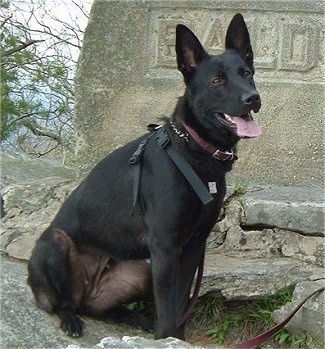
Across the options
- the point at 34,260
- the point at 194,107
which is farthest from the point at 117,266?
the point at 194,107

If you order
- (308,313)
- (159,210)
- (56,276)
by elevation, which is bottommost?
(308,313)

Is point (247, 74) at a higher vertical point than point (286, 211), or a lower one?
higher

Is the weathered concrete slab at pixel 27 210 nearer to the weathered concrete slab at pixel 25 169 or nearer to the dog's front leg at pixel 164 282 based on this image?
the weathered concrete slab at pixel 25 169

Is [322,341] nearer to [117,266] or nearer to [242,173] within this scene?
[117,266]

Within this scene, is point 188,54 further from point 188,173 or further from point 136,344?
point 136,344

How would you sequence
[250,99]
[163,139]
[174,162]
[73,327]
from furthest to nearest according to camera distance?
[73,327], [163,139], [174,162], [250,99]

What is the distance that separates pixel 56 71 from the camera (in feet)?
33.3

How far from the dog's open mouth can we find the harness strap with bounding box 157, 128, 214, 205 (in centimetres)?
27

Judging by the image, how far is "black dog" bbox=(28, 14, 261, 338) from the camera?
347 cm

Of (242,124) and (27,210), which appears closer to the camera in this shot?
(242,124)

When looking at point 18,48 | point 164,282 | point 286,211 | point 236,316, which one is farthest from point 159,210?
point 18,48

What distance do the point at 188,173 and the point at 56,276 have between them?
92cm

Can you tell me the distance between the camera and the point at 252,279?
4.01 meters

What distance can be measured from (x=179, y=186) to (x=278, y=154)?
1.70 metres
